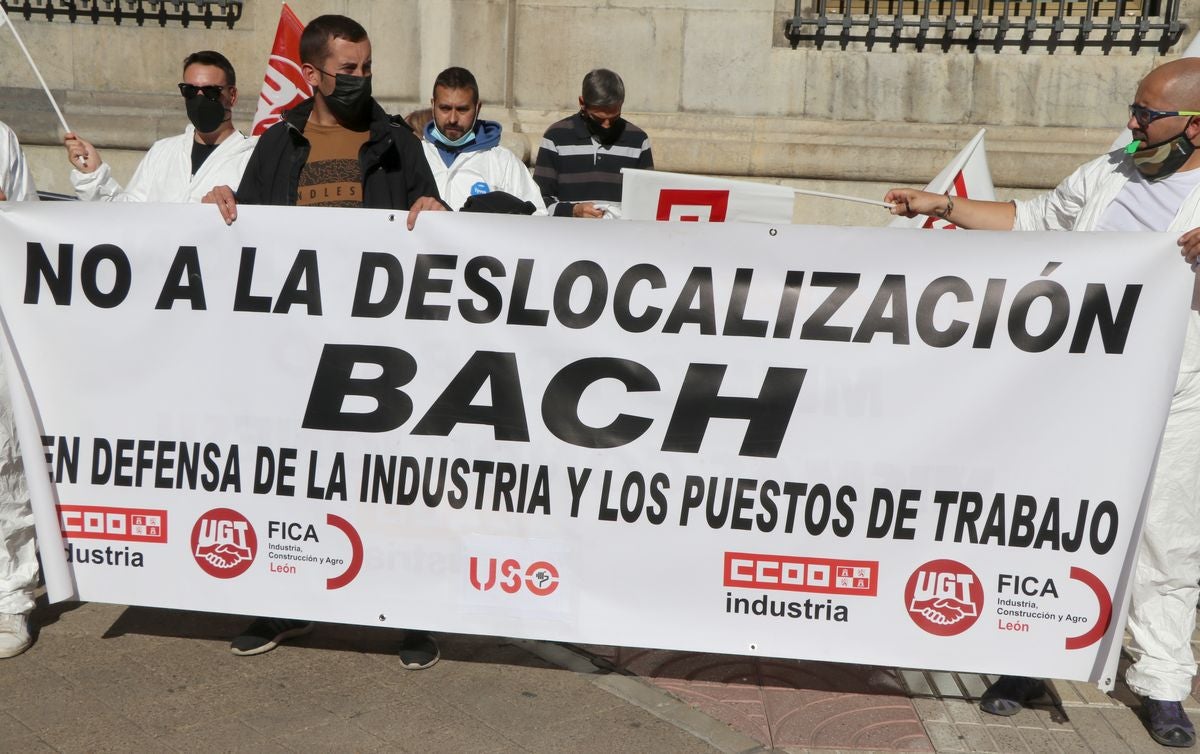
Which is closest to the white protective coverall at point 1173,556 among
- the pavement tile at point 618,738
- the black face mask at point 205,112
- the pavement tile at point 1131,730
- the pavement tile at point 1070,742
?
the pavement tile at point 1131,730

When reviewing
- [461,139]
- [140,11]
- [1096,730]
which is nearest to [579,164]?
[461,139]

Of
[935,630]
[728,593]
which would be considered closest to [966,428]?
[935,630]

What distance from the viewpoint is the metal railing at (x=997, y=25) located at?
27.3 feet

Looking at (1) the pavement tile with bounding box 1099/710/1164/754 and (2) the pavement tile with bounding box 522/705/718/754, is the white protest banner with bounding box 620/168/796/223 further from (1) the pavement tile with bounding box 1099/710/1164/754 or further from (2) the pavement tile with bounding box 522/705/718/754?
(1) the pavement tile with bounding box 1099/710/1164/754

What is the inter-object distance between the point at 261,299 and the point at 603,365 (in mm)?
1136

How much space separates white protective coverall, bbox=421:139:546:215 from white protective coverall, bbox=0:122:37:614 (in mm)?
1679

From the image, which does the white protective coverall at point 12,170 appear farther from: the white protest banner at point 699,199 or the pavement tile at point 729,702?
the pavement tile at point 729,702

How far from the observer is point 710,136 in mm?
8406

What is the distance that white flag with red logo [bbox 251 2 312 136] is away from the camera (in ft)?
20.1

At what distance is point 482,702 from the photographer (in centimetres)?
386

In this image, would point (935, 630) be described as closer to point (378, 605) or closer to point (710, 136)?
point (378, 605)

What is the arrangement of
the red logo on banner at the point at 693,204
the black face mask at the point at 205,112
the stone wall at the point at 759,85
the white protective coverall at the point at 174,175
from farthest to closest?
1. the stone wall at the point at 759,85
2. the red logo on banner at the point at 693,204
3. the black face mask at the point at 205,112
4. the white protective coverall at the point at 174,175

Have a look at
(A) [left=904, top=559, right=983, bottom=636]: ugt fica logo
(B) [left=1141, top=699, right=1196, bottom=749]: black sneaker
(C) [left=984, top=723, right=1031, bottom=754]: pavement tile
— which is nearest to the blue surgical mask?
(A) [left=904, top=559, right=983, bottom=636]: ugt fica logo

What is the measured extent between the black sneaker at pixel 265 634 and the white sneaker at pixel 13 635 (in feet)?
2.27
